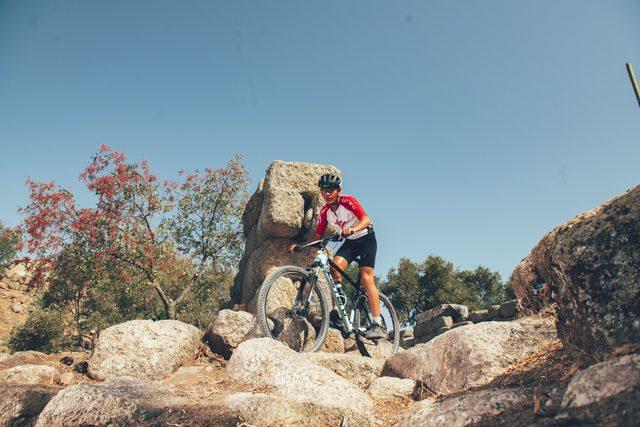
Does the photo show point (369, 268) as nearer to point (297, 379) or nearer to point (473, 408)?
point (297, 379)

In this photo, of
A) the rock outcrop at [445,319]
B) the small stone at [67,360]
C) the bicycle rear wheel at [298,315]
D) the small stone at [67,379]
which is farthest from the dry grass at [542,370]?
the rock outcrop at [445,319]

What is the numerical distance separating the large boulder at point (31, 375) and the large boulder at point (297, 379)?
306cm

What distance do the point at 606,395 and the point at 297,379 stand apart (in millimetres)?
3138

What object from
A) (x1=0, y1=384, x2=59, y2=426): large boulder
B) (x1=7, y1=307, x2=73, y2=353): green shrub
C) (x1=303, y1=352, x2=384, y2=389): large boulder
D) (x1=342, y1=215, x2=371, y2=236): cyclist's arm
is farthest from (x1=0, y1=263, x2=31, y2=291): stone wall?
(x1=303, y1=352, x2=384, y2=389): large boulder

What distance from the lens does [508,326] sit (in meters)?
4.75

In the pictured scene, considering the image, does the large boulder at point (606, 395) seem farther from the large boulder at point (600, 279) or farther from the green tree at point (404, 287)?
the green tree at point (404, 287)

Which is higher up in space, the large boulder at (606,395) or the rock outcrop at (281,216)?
the rock outcrop at (281,216)

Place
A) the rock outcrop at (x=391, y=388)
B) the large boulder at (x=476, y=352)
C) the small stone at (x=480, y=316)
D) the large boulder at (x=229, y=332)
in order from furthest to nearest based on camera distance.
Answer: the small stone at (x=480, y=316) → the large boulder at (x=229, y=332) → the rock outcrop at (x=391, y=388) → the large boulder at (x=476, y=352)

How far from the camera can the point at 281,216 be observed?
1355 centimetres

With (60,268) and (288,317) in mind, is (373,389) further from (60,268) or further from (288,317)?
(60,268)

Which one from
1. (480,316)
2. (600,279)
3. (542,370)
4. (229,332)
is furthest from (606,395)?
(480,316)

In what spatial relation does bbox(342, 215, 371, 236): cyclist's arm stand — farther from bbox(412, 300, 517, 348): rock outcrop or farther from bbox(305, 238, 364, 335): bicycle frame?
bbox(412, 300, 517, 348): rock outcrop

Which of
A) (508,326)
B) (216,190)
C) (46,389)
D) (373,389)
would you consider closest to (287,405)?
(373,389)

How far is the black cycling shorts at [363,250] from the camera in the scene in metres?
7.51
